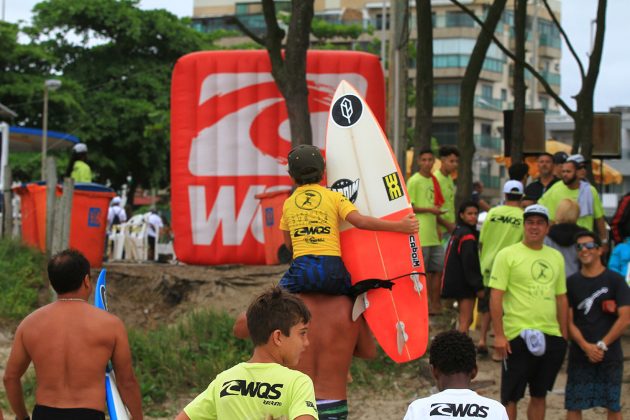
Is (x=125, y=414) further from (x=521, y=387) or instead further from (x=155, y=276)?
(x=155, y=276)

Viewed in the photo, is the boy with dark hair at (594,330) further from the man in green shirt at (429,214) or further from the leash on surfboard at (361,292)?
the man in green shirt at (429,214)

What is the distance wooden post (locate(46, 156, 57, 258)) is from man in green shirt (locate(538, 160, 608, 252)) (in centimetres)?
604

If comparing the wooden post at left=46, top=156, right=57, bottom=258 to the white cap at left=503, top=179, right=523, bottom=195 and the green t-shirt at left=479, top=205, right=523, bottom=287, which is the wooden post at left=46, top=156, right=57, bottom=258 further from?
the white cap at left=503, top=179, right=523, bottom=195

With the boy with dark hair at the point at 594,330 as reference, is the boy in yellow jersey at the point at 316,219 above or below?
above

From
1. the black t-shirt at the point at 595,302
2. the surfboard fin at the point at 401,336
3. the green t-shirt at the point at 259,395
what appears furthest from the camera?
the black t-shirt at the point at 595,302

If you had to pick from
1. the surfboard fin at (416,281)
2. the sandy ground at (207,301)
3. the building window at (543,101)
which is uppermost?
the building window at (543,101)

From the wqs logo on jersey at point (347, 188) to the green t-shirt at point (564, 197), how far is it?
437cm

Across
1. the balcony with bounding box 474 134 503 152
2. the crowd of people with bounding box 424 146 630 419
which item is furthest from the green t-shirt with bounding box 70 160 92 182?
the balcony with bounding box 474 134 503 152

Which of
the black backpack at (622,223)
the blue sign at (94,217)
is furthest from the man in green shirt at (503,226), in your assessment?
the blue sign at (94,217)

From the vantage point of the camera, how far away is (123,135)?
144 ft

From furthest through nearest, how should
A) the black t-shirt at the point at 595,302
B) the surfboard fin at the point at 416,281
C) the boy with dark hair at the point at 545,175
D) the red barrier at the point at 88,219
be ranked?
the red barrier at the point at 88,219 < the boy with dark hair at the point at 545,175 < the black t-shirt at the point at 595,302 < the surfboard fin at the point at 416,281

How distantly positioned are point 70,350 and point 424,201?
6.34 metres

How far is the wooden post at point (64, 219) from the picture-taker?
1310 centimetres

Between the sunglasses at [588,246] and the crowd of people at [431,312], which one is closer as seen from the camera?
the crowd of people at [431,312]
